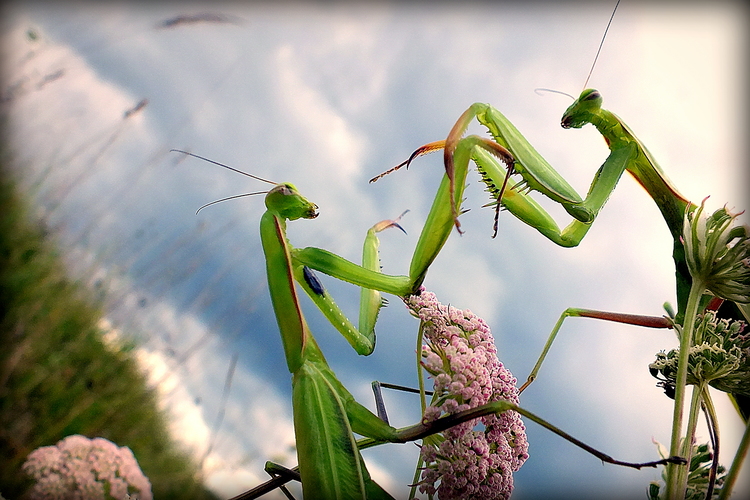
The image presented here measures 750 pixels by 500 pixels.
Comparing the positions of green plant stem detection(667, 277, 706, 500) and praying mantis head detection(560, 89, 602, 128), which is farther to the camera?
praying mantis head detection(560, 89, 602, 128)

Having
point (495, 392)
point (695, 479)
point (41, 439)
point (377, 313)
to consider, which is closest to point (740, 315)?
point (695, 479)

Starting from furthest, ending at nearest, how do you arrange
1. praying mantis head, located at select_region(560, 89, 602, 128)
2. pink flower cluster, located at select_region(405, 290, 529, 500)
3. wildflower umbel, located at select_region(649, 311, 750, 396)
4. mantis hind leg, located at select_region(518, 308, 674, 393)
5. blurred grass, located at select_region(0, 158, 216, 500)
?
1. blurred grass, located at select_region(0, 158, 216, 500)
2. praying mantis head, located at select_region(560, 89, 602, 128)
3. mantis hind leg, located at select_region(518, 308, 674, 393)
4. wildflower umbel, located at select_region(649, 311, 750, 396)
5. pink flower cluster, located at select_region(405, 290, 529, 500)

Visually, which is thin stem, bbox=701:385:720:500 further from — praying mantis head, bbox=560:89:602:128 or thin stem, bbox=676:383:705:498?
praying mantis head, bbox=560:89:602:128

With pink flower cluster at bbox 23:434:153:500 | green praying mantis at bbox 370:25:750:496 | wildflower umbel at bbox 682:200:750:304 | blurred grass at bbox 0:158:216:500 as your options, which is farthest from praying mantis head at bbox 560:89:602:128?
blurred grass at bbox 0:158:216:500

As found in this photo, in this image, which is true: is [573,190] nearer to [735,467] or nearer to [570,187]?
[570,187]

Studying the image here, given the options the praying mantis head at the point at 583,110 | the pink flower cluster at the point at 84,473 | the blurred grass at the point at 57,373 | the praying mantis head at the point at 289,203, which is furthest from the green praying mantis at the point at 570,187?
the blurred grass at the point at 57,373

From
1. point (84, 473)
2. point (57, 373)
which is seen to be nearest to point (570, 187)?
point (84, 473)
